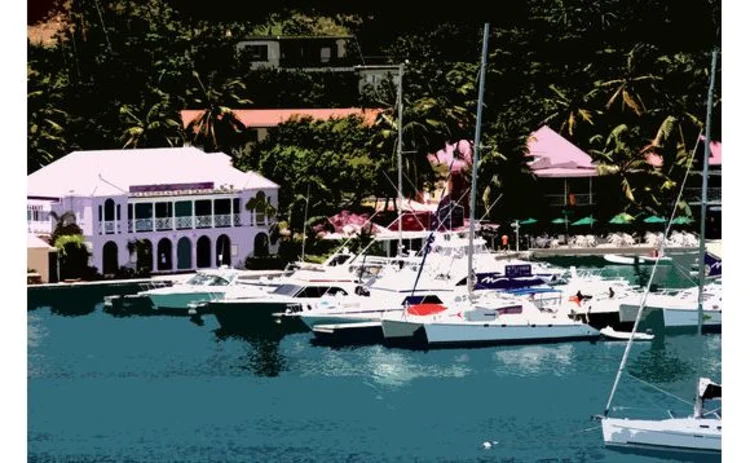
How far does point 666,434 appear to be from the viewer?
27922 millimetres

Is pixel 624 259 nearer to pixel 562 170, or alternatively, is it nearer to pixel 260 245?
pixel 562 170

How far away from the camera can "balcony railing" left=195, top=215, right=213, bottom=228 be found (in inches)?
1710

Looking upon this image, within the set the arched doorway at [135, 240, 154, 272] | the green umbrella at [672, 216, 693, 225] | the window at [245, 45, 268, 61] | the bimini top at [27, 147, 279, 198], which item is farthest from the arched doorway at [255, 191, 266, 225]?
the green umbrella at [672, 216, 693, 225]

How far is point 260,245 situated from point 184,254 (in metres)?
1.89

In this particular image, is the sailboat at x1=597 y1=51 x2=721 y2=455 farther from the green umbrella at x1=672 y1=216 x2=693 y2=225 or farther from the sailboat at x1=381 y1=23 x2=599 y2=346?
the green umbrella at x1=672 y1=216 x2=693 y2=225

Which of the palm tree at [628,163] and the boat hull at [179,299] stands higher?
the palm tree at [628,163]

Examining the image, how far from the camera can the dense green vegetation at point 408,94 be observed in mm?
37531

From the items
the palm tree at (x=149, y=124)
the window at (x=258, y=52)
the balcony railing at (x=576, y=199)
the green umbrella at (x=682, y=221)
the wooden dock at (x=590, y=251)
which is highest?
the window at (x=258, y=52)

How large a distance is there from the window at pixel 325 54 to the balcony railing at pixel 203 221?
6736 millimetres

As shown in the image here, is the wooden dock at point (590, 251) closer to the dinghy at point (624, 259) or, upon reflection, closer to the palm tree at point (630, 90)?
the dinghy at point (624, 259)

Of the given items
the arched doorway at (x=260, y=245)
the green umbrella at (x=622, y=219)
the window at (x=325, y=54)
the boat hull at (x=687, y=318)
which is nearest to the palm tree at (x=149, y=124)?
the arched doorway at (x=260, y=245)

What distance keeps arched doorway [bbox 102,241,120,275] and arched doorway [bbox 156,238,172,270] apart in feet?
2.66

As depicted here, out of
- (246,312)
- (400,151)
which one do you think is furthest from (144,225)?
(400,151)
